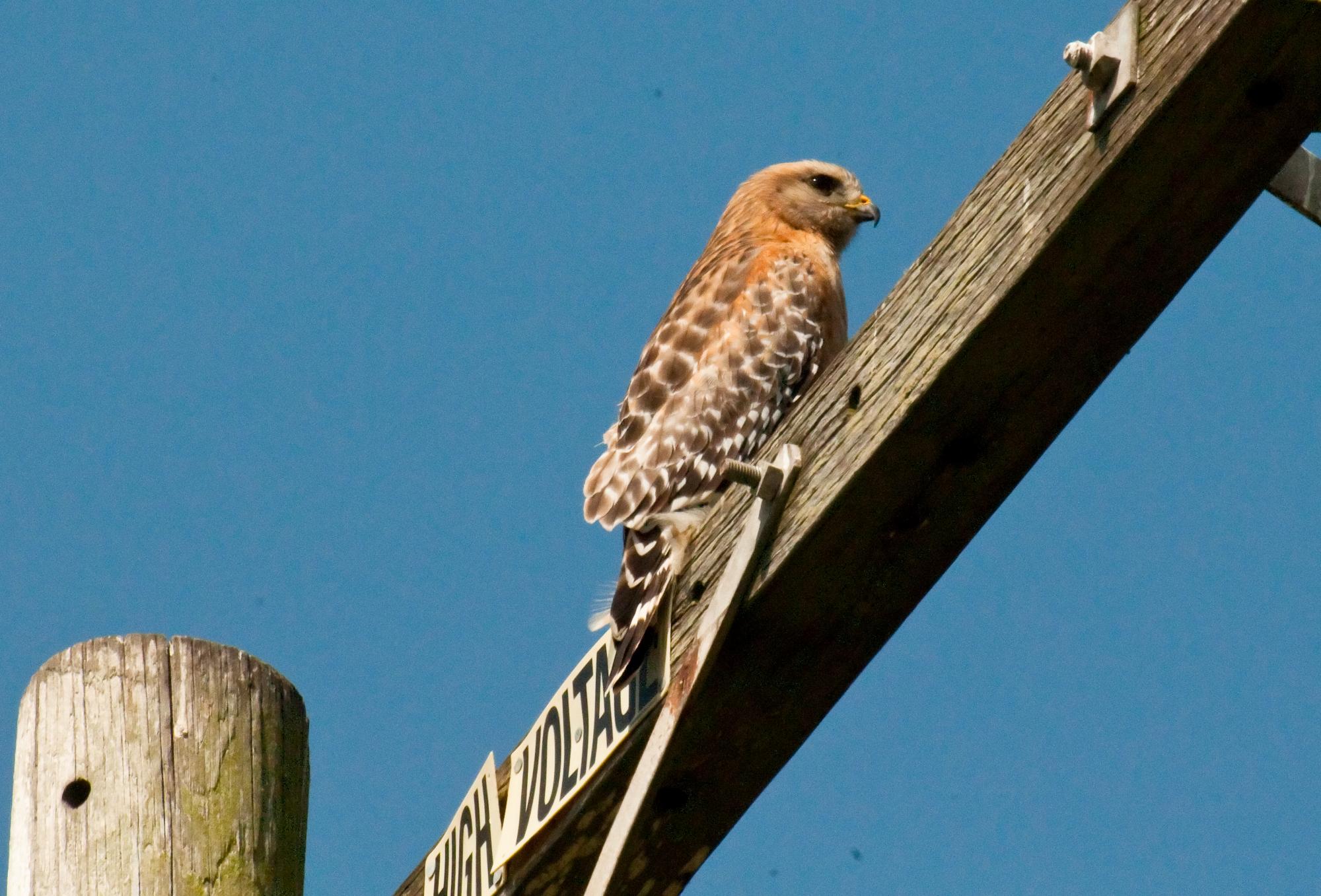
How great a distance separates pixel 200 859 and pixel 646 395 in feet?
6.77

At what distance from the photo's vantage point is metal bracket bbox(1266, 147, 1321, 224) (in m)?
2.42

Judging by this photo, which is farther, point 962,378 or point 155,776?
point 155,776

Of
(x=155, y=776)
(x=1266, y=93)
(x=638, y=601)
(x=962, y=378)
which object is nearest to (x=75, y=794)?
(x=155, y=776)

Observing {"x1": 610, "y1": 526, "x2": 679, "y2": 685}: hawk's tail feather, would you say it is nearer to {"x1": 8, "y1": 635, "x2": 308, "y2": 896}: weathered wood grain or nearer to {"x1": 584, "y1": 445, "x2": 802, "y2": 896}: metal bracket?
{"x1": 584, "y1": 445, "x2": 802, "y2": 896}: metal bracket

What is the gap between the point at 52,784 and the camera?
2830 millimetres

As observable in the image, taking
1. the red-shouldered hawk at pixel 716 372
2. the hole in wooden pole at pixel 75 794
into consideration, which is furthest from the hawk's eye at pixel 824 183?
the hole in wooden pole at pixel 75 794

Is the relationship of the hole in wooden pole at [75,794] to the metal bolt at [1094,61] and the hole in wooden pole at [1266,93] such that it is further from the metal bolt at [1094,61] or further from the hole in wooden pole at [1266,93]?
the hole in wooden pole at [1266,93]

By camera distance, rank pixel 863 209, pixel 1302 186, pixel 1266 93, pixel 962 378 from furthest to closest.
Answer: pixel 863 209 < pixel 1302 186 < pixel 962 378 < pixel 1266 93

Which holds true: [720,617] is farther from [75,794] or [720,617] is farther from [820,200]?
[820,200]

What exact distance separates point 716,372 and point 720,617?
210 cm

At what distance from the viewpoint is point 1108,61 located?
2.12 m

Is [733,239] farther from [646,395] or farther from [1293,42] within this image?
[1293,42]

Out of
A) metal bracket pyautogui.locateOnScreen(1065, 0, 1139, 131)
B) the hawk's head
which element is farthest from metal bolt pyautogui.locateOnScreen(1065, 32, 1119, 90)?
the hawk's head

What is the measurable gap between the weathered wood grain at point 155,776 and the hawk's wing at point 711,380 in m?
1.20
